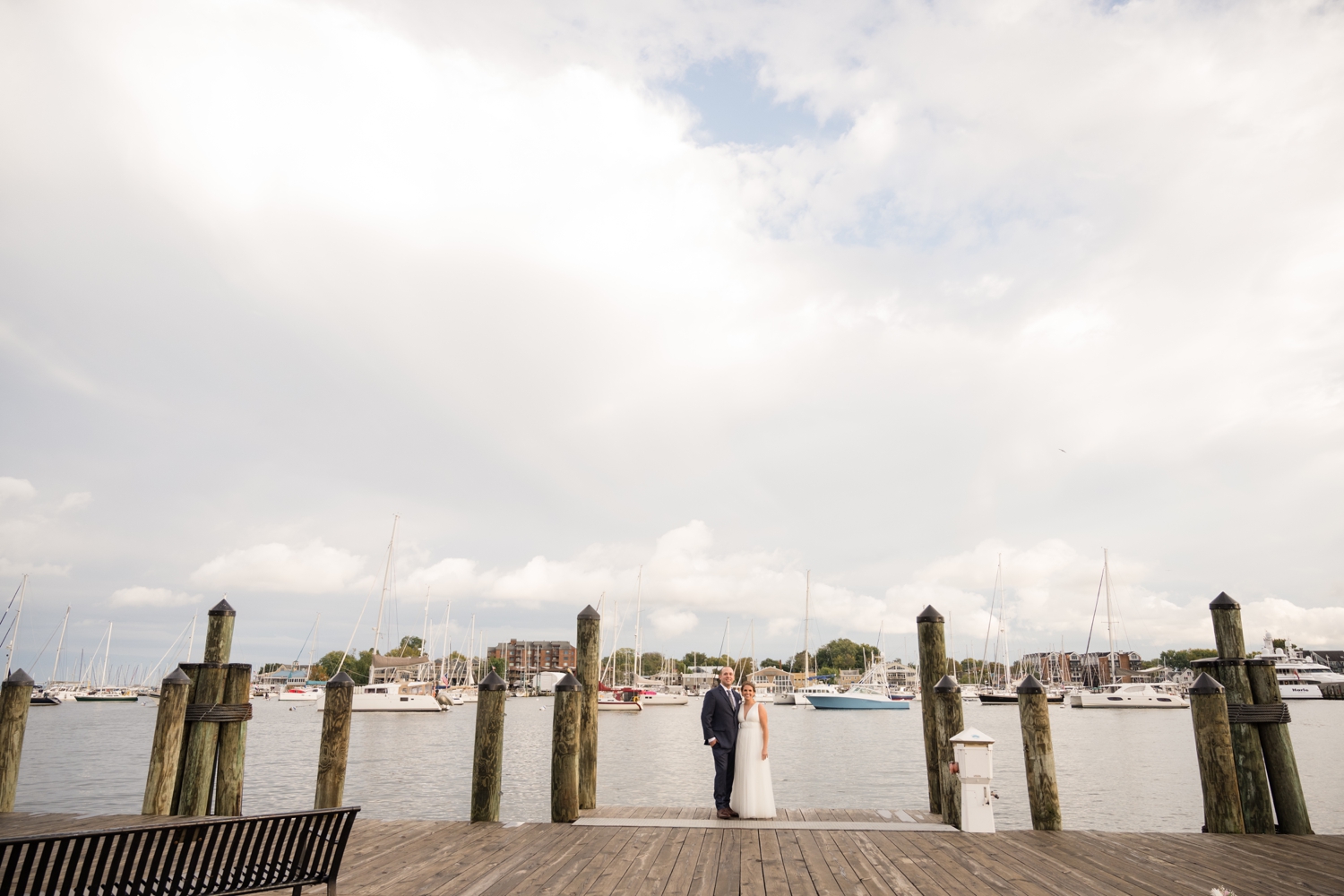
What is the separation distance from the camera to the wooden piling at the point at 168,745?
31.3ft

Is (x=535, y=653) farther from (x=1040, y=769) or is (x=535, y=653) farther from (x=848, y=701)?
(x=1040, y=769)

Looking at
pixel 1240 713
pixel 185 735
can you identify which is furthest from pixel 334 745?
pixel 1240 713

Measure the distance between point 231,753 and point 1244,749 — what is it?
1260cm

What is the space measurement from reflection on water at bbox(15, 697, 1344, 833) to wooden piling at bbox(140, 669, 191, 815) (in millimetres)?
10016

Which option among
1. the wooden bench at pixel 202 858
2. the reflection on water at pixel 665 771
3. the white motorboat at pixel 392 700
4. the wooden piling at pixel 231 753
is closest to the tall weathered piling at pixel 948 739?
the reflection on water at pixel 665 771

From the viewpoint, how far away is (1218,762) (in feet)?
30.4

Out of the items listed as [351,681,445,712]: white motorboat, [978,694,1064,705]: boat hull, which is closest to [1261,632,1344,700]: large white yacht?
[978,694,1064,705]: boat hull

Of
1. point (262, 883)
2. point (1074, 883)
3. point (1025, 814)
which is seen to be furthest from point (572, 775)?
point (1025, 814)

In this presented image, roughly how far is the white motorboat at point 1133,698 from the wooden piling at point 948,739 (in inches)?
3610

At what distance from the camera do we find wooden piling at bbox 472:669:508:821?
9758 mm

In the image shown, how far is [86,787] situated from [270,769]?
6581 mm

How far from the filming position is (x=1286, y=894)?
6.54 metres

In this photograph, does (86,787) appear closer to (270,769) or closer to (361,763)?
(270,769)

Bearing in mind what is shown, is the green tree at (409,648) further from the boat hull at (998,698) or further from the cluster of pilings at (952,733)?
the cluster of pilings at (952,733)
